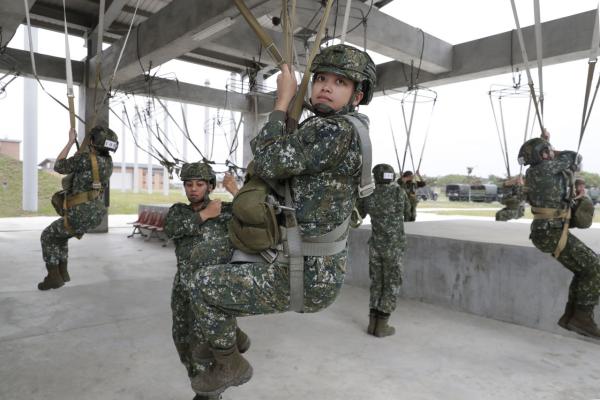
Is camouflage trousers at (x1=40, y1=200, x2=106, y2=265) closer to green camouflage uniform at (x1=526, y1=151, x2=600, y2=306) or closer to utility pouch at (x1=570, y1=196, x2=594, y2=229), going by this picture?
green camouflage uniform at (x1=526, y1=151, x2=600, y2=306)

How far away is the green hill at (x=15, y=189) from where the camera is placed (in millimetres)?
20264

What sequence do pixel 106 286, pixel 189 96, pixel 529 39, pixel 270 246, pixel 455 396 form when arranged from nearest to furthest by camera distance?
pixel 270 246 < pixel 455 396 < pixel 106 286 < pixel 529 39 < pixel 189 96

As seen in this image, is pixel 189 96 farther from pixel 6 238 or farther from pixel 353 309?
pixel 353 309

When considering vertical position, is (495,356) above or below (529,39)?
below

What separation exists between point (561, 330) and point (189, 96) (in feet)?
42.2

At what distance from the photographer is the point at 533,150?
12.9 feet

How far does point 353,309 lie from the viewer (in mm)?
6133

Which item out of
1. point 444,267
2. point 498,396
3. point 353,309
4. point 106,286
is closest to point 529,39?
point 444,267

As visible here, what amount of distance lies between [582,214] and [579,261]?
441 millimetres

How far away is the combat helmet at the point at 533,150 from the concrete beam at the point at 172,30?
15.6 ft

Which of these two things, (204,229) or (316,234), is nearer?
(316,234)

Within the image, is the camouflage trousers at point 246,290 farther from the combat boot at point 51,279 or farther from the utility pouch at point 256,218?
the combat boot at point 51,279

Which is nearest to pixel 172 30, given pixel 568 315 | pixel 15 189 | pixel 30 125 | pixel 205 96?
pixel 205 96

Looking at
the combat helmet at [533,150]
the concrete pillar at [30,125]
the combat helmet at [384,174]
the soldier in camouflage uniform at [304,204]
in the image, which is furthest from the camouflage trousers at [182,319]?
the concrete pillar at [30,125]
